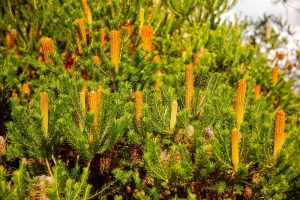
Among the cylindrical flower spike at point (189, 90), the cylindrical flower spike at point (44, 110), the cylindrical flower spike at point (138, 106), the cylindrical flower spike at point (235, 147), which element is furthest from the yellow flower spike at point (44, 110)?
the cylindrical flower spike at point (235, 147)

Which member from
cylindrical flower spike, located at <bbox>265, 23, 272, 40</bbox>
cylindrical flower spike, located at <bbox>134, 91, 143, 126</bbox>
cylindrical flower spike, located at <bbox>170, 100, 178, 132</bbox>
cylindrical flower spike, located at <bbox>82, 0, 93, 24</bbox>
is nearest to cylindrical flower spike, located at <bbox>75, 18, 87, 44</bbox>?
cylindrical flower spike, located at <bbox>82, 0, 93, 24</bbox>

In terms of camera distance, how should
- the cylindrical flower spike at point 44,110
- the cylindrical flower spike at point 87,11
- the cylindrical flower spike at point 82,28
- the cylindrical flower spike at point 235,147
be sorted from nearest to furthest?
the cylindrical flower spike at point 235,147 → the cylindrical flower spike at point 44,110 → the cylindrical flower spike at point 82,28 → the cylindrical flower spike at point 87,11

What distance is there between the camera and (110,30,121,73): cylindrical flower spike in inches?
151

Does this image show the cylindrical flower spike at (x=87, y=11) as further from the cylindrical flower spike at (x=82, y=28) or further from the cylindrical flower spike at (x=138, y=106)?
the cylindrical flower spike at (x=138, y=106)

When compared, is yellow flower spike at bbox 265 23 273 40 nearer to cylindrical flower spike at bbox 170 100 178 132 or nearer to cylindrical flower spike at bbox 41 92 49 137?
cylindrical flower spike at bbox 170 100 178 132

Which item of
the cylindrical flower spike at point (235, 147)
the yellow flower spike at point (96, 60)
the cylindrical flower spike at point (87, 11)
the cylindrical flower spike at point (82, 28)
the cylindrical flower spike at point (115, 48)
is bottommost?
the cylindrical flower spike at point (235, 147)

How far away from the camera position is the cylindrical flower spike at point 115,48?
3826 millimetres

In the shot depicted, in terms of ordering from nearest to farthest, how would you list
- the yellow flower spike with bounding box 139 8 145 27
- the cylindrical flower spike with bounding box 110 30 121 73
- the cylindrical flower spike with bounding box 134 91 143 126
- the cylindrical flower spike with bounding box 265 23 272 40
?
1. the cylindrical flower spike with bounding box 134 91 143 126
2. the cylindrical flower spike with bounding box 110 30 121 73
3. the yellow flower spike with bounding box 139 8 145 27
4. the cylindrical flower spike with bounding box 265 23 272 40

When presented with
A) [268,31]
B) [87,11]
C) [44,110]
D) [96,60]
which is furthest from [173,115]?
[268,31]

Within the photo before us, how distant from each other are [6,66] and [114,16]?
59.8 inches

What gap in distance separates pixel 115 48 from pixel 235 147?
175 cm

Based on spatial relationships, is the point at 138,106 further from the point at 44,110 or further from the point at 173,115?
the point at 44,110

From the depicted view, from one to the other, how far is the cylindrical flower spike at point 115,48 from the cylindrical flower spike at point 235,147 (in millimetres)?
1673

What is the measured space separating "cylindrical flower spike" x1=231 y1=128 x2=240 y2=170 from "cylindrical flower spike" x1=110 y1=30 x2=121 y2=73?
167 cm
